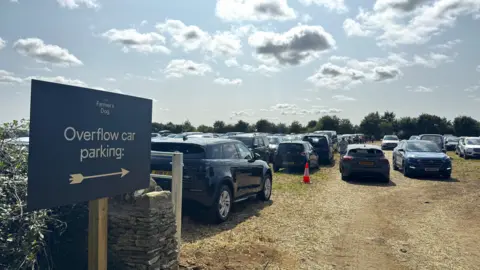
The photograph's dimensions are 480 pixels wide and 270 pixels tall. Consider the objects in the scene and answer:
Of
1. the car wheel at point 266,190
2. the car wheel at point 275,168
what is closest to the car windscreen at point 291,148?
the car wheel at point 275,168

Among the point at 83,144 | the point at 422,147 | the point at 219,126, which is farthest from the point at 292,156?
the point at 219,126

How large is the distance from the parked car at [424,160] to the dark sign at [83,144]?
47.7 feet

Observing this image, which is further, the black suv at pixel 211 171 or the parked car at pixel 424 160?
the parked car at pixel 424 160

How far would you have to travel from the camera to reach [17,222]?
10.5 ft

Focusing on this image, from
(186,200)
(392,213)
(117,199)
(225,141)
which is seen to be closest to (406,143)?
(392,213)

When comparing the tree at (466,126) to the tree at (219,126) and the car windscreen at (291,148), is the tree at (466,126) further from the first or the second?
the car windscreen at (291,148)

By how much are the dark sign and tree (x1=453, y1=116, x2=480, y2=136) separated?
8212 centimetres

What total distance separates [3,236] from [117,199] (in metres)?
1.36

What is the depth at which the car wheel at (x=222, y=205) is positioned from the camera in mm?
7320

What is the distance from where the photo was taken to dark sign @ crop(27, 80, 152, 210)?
270 cm

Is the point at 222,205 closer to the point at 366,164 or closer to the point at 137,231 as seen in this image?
the point at 137,231

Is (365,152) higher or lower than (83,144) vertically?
lower

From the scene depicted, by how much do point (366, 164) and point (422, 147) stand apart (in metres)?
4.49

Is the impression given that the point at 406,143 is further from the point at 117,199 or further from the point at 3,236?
the point at 3,236
